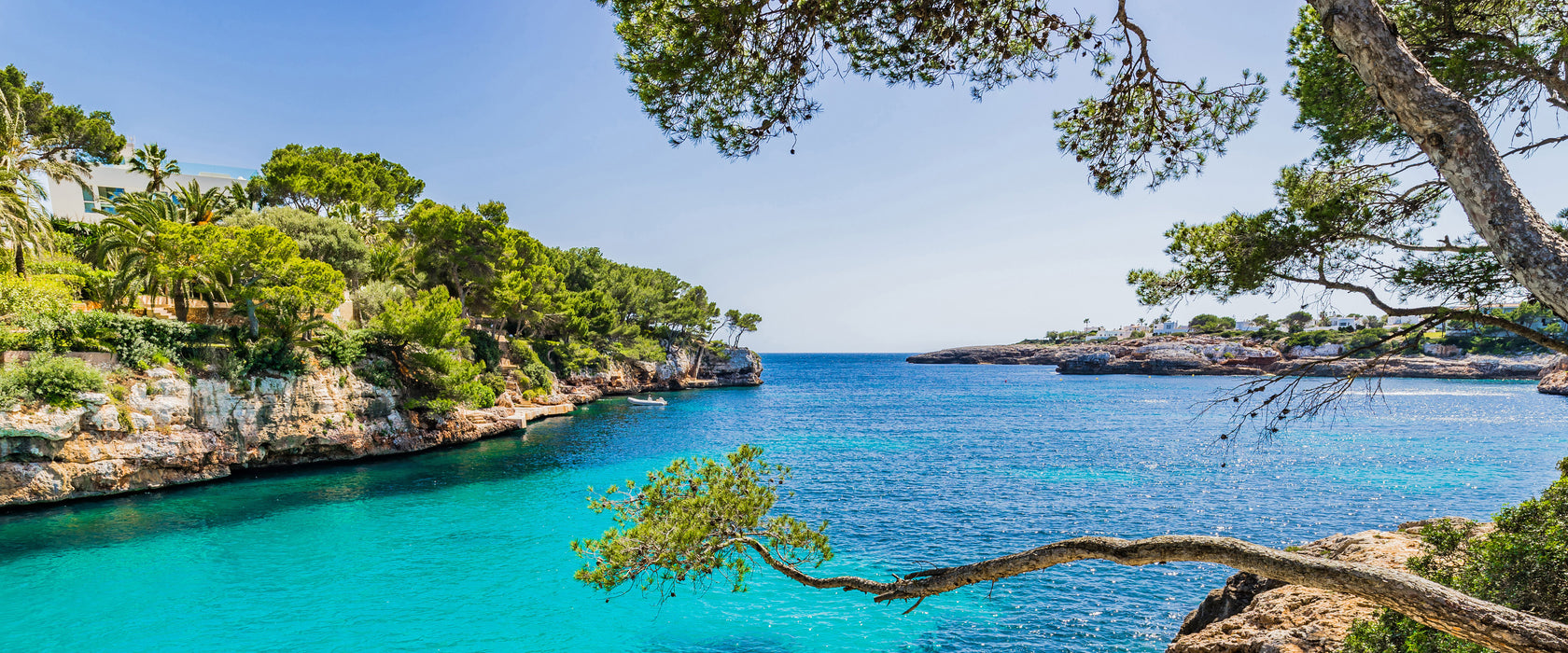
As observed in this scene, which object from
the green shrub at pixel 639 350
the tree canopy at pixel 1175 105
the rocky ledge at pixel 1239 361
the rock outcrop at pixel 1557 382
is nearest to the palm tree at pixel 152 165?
the green shrub at pixel 639 350

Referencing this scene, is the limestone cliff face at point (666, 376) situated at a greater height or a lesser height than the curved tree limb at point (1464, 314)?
lesser

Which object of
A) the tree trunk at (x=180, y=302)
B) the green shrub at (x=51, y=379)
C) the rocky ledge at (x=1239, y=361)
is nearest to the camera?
the green shrub at (x=51, y=379)

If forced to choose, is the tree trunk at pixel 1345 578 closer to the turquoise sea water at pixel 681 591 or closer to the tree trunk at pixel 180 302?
the turquoise sea water at pixel 681 591

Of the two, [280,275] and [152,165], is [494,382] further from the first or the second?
[152,165]

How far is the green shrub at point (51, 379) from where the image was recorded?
1600 centimetres

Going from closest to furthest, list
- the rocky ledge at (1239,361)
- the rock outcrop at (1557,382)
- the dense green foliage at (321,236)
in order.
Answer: the dense green foliage at (321,236) → the rock outcrop at (1557,382) → the rocky ledge at (1239,361)

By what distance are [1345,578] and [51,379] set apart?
27042mm

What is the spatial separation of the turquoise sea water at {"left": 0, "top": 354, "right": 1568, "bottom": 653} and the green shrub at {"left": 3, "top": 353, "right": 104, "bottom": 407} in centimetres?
337

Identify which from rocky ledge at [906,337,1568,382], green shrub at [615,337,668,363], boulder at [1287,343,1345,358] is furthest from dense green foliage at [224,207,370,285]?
boulder at [1287,343,1345,358]

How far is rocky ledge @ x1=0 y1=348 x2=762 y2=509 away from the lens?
16516 millimetres

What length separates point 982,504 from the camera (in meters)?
18.5

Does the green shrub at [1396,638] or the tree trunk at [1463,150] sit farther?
the green shrub at [1396,638]

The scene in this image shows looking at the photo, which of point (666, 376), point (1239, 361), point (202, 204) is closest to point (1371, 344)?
point (202, 204)

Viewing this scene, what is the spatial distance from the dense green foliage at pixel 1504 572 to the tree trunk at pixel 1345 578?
66.9 inches
